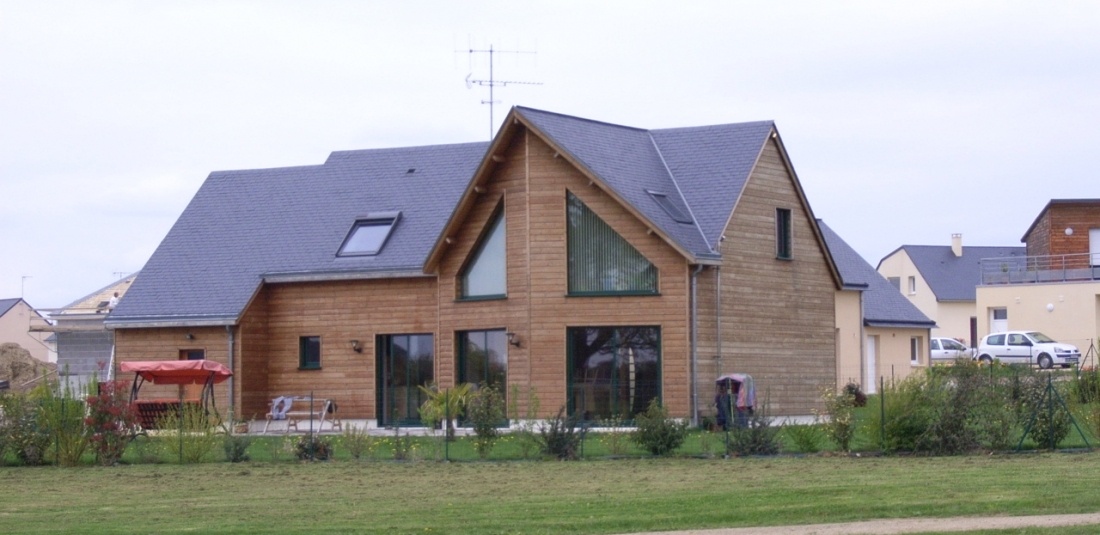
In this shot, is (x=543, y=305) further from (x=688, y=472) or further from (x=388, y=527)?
(x=388, y=527)

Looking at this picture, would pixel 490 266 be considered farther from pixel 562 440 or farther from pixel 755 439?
pixel 755 439

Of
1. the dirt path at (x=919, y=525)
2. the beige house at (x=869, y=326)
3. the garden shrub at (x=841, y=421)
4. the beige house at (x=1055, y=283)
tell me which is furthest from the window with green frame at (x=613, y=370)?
the beige house at (x=1055, y=283)

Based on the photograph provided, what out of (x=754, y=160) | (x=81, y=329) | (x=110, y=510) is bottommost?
(x=110, y=510)

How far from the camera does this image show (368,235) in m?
37.8

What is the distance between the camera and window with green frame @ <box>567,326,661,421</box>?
32656mm

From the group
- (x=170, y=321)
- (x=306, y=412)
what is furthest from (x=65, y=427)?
(x=170, y=321)

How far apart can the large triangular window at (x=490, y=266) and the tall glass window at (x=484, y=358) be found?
3.03 feet

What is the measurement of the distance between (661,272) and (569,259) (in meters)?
2.10

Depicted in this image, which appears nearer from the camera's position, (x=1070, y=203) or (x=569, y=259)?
(x=569, y=259)

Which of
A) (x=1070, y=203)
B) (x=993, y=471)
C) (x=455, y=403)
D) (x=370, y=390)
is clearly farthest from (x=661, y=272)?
(x=1070, y=203)

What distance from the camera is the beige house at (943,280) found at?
88125 millimetres

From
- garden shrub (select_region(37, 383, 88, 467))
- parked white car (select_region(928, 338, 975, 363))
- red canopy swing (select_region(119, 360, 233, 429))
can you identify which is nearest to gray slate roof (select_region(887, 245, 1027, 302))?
parked white car (select_region(928, 338, 975, 363))

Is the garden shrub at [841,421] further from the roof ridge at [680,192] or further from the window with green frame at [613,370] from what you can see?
the roof ridge at [680,192]

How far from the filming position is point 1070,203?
210 feet
